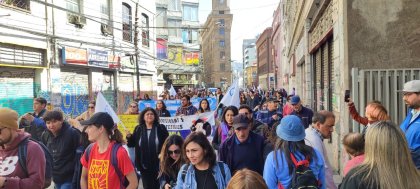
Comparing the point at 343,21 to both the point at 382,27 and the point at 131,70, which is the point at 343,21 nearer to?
the point at 382,27

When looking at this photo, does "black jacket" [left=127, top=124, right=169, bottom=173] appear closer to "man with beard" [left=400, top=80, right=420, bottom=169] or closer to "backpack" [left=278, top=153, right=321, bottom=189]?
"backpack" [left=278, top=153, right=321, bottom=189]

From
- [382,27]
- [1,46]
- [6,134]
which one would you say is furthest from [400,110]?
[1,46]

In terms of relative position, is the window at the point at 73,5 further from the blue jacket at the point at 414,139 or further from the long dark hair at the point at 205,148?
the blue jacket at the point at 414,139

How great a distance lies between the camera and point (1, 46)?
12.8 metres

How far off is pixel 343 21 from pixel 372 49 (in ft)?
2.34

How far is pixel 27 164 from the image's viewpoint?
3.33 metres

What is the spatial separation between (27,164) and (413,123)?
12.3 feet

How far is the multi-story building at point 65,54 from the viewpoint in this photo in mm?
13273

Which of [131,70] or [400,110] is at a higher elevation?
[131,70]

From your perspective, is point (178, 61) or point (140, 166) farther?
point (178, 61)

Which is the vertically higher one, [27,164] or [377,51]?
[377,51]

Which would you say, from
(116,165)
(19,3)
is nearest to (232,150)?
(116,165)

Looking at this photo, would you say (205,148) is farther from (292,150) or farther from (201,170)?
(292,150)

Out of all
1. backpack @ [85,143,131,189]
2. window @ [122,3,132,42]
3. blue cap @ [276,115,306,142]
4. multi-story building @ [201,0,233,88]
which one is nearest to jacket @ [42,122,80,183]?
backpack @ [85,143,131,189]
